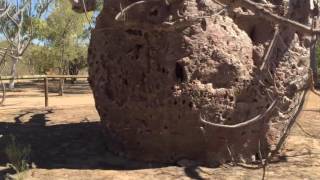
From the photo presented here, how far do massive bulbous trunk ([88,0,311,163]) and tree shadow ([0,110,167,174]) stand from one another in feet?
1.17

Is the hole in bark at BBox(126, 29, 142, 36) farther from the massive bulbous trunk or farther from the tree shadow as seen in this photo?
the tree shadow

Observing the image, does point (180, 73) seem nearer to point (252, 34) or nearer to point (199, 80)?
point (199, 80)

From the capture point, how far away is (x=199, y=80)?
6.85m

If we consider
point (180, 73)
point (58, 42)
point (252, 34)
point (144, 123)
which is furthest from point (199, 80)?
point (58, 42)

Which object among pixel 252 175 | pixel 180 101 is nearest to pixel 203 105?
pixel 180 101

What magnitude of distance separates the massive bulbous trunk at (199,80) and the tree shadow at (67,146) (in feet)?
1.17

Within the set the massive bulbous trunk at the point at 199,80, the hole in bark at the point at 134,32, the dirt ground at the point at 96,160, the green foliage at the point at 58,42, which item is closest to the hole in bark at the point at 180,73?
the massive bulbous trunk at the point at 199,80

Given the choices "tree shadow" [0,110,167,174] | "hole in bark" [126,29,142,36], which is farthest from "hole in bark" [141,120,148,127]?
"hole in bark" [126,29,142,36]

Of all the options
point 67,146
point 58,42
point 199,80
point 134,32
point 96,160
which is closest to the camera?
point 199,80

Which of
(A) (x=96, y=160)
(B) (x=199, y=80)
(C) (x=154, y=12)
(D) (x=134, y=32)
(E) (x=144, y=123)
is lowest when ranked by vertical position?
(A) (x=96, y=160)

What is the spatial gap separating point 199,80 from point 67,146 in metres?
2.50

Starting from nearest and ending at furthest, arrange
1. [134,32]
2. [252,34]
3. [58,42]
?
[134,32], [252,34], [58,42]

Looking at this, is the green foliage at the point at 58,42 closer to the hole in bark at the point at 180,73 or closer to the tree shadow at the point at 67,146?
the tree shadow at the point at 67,146

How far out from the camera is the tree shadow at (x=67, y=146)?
724cm
